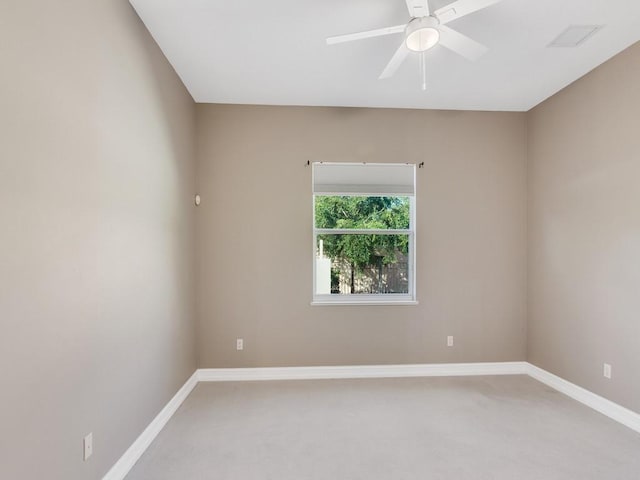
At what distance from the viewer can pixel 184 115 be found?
3105 mm

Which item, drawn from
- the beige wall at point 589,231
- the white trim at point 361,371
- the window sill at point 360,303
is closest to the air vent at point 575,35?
the beige wall at point 589,231

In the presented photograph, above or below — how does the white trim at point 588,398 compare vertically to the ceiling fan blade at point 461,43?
below

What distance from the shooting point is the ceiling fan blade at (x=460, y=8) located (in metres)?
1.56

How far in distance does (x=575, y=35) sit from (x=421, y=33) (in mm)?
1366

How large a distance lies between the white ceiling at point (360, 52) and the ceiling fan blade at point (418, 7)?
0.32 m

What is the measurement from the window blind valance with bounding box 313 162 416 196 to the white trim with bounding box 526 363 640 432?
2.28 m

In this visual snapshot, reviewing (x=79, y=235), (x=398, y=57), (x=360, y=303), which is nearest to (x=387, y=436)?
(x=360, y=303)

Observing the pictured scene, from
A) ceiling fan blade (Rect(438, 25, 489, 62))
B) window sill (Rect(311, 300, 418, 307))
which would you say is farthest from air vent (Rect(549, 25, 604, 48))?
window sill (Rect(311, 300, 418, 307))

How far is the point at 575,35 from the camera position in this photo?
7.66 feet

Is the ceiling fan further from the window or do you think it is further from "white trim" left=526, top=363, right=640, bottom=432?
"white trim" left=526, top=363, right=640, bottom=432

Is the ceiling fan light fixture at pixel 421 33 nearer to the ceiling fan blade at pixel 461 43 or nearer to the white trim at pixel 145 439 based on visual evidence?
the ceiling fan blade at pixel 461 43

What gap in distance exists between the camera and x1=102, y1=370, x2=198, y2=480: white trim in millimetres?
1907

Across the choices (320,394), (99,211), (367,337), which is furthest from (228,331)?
(99,211)

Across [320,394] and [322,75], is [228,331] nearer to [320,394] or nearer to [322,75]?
[320,394]
